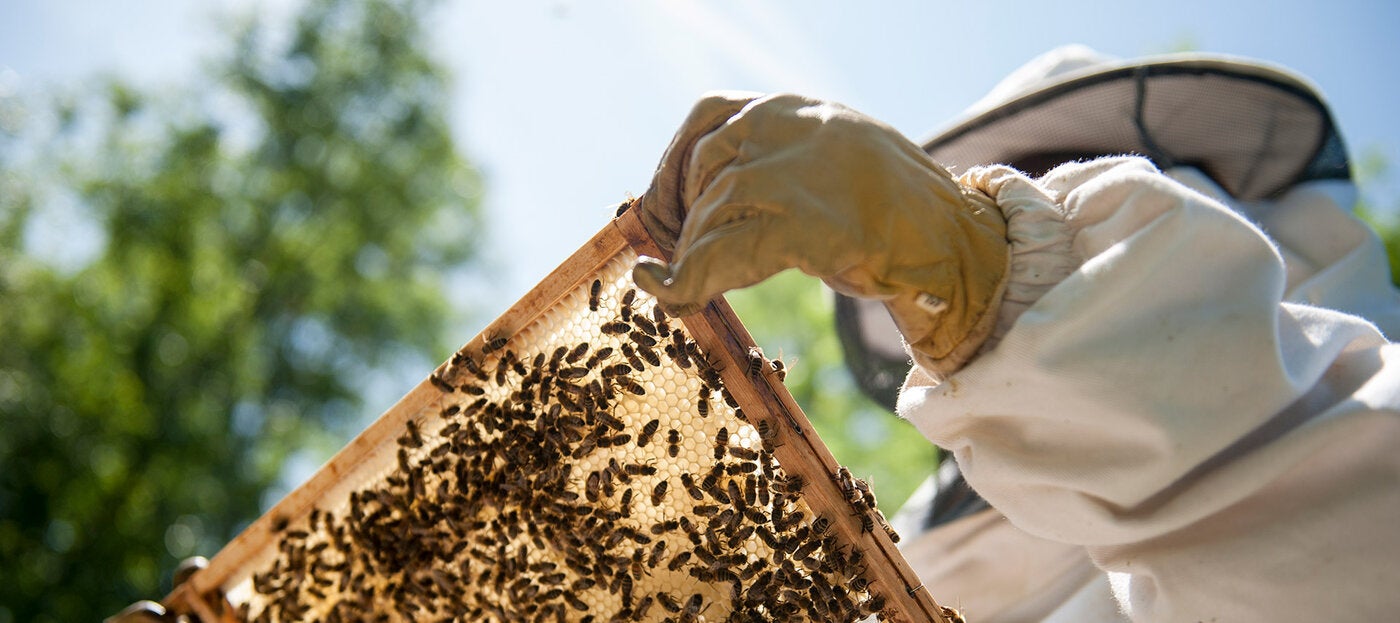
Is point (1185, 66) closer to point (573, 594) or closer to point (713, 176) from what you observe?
point (713, 176)

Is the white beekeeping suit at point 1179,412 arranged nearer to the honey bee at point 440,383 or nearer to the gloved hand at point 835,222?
the gloved hand at point 835,222

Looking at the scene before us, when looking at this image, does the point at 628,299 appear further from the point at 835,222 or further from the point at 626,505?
the point at 835,222

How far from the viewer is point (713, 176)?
184 centimetres

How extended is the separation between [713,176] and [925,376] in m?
0.72

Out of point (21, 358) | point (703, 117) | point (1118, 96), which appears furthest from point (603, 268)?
point (21, 358)

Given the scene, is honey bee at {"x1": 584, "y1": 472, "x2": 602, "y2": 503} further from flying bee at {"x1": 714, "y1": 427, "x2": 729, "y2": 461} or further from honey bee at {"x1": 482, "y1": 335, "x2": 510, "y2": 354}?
honey bee at {"x1": 482, "y1": 335, "x2": 510, "y2": 354}

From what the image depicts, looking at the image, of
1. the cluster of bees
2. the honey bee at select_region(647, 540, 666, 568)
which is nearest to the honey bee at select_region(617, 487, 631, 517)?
the cluster of bees


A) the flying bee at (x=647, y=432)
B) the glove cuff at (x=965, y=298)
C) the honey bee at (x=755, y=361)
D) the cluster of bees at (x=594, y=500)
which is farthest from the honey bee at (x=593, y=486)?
the glove cuff at (x=965, y=298)

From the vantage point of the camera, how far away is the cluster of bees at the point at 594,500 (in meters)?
2.25

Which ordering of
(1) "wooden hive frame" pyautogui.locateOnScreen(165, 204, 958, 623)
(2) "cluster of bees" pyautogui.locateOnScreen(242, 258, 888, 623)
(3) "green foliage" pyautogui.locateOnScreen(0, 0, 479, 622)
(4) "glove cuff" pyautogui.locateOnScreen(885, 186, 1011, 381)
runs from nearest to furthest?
(4) "glove cuff" pyautogui.locateOnScreen(885, 186, 1011, 381) < (1) "wooden hive frame" pyautogui.locateOnScreen(165, 204, 958, 623) < (2) "cluster of bees" pyautogui.locateOnScreen(242, 258, 888, 623) < (3) "green foliage" pyautogui.locateOnScreen(0, 0, 479, 622)

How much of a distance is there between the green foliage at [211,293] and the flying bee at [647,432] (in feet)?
47.6

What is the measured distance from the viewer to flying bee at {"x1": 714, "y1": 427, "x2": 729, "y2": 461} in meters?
2.27

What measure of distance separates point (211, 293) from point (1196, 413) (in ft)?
54.6

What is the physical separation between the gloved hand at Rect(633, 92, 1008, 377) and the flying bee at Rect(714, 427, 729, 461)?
23.0 inches
